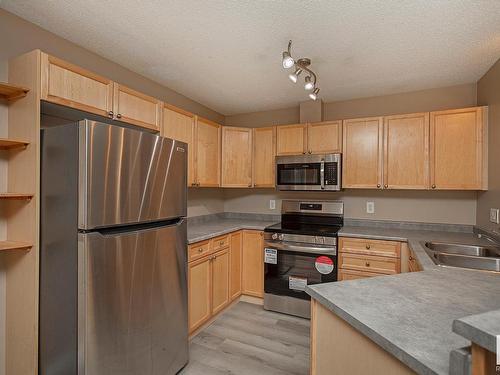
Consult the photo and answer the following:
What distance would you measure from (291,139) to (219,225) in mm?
1369

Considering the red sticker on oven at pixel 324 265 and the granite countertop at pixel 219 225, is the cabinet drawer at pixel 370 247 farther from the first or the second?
the granite countertop at pixel 219 225

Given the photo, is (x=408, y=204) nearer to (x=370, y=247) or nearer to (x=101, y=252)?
(x=370, y=247)

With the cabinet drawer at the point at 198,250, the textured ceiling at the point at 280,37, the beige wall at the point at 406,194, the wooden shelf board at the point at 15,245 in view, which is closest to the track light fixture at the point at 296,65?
the textured ceiling at the point at 280,37

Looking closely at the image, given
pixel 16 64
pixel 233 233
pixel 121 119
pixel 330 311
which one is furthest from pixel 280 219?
pixel 16 64

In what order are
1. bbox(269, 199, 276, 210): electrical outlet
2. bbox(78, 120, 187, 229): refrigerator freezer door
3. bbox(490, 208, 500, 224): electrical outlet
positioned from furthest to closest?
bbox(269, 199, 276, 210): electrical outlet
bbox(490, 208, 500, 224): electrical outlet
bbox(78, 120, 187, 229): refrigerator freezer door

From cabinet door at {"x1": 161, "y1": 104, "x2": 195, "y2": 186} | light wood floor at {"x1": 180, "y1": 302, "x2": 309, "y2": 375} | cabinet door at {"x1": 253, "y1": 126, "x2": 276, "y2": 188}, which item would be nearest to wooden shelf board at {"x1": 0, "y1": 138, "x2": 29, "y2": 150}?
cabinet door at {"x1": 161, "y1": 104, "x2": 195, "y2": 186}

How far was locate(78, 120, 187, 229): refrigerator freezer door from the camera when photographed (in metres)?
1.40

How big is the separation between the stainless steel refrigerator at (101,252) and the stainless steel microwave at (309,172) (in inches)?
68.7

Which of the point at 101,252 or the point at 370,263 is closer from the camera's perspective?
the point at 101,252

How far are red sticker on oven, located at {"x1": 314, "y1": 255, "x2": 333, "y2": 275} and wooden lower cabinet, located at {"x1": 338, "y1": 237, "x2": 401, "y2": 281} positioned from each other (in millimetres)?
97

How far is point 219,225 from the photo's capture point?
3.27 metres

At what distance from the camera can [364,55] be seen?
2203 millimetres

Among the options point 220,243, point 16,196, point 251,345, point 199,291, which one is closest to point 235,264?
point 220,243

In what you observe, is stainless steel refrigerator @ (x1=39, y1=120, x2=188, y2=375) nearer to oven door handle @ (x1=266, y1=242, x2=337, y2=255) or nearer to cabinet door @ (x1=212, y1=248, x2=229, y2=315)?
cabinet door @ (x1=212, y1=248, x2=229, y2=315)
